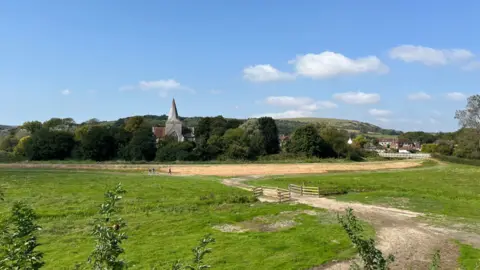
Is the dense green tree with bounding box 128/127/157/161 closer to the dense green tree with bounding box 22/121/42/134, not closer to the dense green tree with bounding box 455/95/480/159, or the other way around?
the dense green tree with bounding box 22/121/42/134

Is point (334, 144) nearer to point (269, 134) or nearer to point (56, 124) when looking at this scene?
point (269, 134)

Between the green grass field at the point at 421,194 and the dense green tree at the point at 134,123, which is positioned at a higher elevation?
the dense green tree at the point at 134,123

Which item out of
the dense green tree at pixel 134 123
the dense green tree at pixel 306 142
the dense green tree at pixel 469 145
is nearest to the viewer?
the dense green tree at pixel 469 145

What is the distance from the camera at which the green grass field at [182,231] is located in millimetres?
17766

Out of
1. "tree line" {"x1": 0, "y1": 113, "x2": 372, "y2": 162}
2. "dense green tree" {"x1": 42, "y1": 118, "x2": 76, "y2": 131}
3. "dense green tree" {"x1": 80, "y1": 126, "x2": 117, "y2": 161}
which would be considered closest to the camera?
"tree line" {"x1": 0, "y1": 113, "x2": 372, "y2": 162}

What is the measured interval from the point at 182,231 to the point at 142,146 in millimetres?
75487

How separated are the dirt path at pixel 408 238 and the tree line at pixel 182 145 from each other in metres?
66.9

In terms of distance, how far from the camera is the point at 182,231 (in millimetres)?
23641

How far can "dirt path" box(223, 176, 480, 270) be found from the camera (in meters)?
18.0

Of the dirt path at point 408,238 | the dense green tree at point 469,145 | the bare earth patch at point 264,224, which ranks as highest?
Answer: the dense green tree at point 469,145

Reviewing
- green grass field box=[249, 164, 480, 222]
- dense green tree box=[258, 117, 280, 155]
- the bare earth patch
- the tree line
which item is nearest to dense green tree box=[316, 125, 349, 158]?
the tree line

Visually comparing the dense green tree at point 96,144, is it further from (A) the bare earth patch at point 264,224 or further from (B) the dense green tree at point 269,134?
(A) the bare earth patch at point 264,224

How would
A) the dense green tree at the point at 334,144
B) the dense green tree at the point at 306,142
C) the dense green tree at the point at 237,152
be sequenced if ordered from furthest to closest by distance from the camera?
1. the dense green tree at the point at 334,144
2. the dense green tree at the point at 306,142
3. the dense green tree at the point at 237,152

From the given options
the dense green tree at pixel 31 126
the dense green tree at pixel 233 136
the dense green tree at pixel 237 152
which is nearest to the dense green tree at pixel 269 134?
the dense green tree at pixel 233 136
